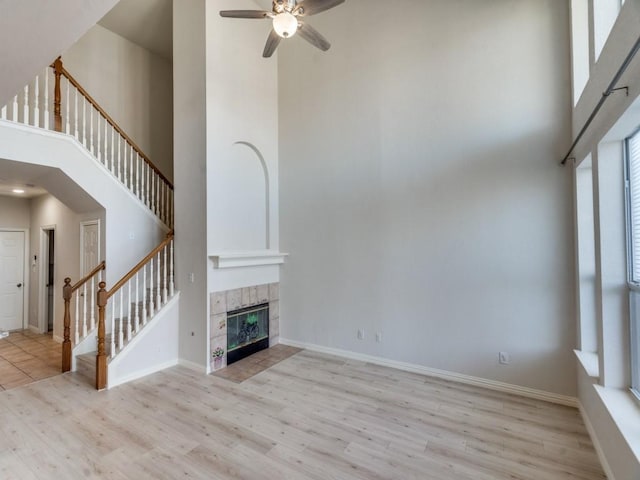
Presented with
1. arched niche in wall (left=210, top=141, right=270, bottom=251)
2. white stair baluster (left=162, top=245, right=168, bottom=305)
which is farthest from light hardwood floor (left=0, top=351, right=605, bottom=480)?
arched niche in wall (left=210, top=141, right=270, bottom=251)

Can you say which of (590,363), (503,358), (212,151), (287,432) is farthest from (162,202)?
(590,363)

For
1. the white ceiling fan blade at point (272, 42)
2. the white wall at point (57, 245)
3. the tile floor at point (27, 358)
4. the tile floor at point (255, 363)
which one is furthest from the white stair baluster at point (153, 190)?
the white ceiling fan blade at point (272, 42)

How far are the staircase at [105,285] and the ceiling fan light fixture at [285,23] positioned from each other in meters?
3.05

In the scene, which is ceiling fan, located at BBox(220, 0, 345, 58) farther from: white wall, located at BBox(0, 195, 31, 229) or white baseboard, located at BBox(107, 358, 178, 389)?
white wall, located at BBox(0, 195, 31, 229)

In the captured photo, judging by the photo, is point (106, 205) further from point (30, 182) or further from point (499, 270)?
point (499, 270)

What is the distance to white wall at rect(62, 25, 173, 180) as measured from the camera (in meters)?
5.46

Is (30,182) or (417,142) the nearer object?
(417,142)

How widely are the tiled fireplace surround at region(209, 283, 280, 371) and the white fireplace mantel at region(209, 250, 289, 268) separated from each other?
0.38 m

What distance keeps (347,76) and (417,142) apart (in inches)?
Answer: 61.7

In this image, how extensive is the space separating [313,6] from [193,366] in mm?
4437

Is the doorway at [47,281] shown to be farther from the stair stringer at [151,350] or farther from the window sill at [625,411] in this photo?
the window sill at [625,411]

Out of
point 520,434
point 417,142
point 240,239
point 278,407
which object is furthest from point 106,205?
point 520,434

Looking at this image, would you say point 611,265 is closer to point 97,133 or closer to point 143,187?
point 143,187

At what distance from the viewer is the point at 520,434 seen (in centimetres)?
279
